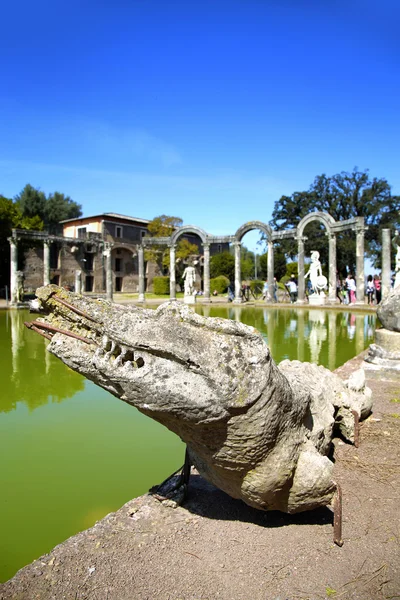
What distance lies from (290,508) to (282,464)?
1.10 feet

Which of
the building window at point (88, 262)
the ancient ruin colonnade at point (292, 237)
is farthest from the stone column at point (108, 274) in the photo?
the building window at point (88, 262)

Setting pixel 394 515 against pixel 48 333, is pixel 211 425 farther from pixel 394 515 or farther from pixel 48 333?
pixel 394 515

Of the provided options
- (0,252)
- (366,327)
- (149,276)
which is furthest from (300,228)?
(149,276)

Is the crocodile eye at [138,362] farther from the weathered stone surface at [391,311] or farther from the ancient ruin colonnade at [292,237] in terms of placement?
the ancient ruin colonnade at [292,237]

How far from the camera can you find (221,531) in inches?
110

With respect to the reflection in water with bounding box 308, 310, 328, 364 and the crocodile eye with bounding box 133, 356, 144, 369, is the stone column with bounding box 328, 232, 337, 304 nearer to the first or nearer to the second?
the reflection in water with bounding box 308, 310, 328, 364

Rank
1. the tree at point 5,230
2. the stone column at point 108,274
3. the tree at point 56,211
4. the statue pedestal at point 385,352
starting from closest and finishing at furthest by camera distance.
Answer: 1. the statue pedestal at point 385,352
2. the tree at point 5,230
3. the stone column at point 108,274
4. the tree at point 56,211

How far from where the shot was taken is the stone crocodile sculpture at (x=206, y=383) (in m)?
2.43

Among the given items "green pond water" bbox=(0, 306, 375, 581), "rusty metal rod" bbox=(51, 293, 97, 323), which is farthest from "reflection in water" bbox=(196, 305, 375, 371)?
"rusty metal rod" bbox=(51, 293, 97, 323)

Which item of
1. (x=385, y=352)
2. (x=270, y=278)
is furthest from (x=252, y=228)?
(x=385, y=352)

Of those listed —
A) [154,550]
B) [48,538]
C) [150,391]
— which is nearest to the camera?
[150,391]

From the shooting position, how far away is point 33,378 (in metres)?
7.83

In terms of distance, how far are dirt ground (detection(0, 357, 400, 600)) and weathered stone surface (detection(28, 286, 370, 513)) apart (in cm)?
26

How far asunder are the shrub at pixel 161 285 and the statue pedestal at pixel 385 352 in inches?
1609
